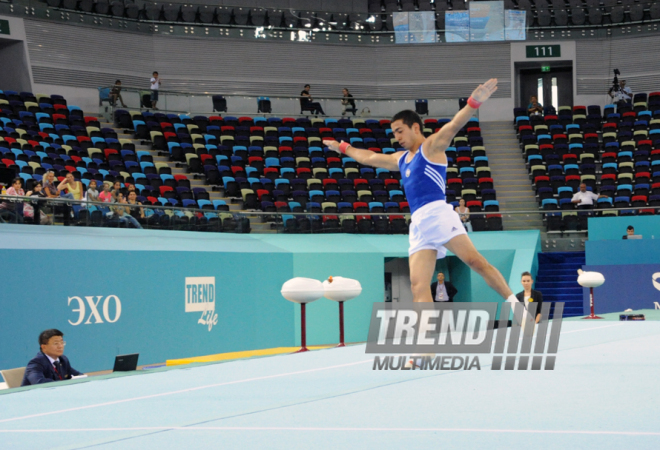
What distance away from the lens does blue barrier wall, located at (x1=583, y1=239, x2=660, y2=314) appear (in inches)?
586

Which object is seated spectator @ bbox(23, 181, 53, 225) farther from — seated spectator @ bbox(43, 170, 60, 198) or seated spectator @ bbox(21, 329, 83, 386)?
seated spectator @ bbox(21, 329, 83, 386)

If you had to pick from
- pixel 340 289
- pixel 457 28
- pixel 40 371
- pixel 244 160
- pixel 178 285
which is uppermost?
pixel 457 28

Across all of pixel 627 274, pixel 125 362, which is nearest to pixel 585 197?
pixel 627 274

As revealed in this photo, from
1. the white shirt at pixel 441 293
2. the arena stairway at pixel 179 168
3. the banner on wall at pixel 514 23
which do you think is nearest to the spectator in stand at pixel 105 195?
the arena stairway at pixel 179 168

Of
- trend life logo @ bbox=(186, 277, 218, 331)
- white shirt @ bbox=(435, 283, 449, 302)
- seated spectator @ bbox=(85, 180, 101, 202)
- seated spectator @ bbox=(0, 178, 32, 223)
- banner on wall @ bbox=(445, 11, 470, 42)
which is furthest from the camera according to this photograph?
banner on wall @ bbox=(445, 11, 470, 42)

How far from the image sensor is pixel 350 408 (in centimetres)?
333

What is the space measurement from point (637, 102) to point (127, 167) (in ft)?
55.4

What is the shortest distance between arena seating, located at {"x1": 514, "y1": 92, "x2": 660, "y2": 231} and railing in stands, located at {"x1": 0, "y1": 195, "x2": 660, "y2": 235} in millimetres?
244

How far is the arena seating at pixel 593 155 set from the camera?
63.6 ft

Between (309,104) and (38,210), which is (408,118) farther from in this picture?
(309,104)

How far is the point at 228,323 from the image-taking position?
1401 cm

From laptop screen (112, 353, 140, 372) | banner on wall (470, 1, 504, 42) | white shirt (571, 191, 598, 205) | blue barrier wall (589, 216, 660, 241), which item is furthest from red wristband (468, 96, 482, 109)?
banner on wall (470, 1, 504, 42)

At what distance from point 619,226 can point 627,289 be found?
202 centimetres

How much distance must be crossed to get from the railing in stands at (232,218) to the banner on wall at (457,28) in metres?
11.7
